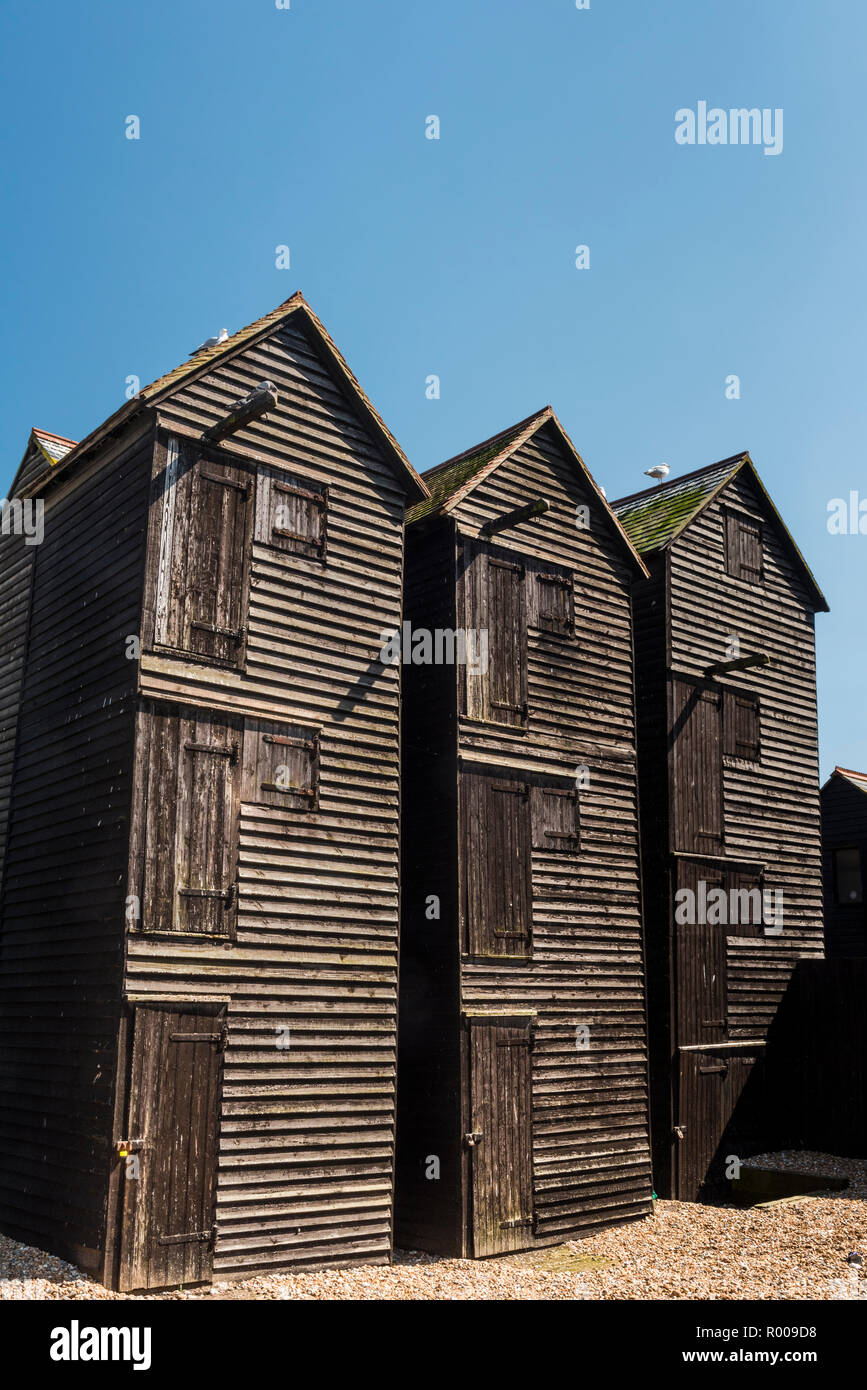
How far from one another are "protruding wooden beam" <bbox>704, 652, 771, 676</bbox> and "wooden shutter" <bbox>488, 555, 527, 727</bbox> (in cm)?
508

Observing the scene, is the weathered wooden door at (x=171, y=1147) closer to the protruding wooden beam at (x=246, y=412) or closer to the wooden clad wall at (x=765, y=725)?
the protruding wooden beam at (x=246, y=412)

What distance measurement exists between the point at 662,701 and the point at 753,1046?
235 inches

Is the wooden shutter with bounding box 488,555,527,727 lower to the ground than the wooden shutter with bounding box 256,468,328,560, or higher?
lower

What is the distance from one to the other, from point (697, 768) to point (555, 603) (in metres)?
4.43

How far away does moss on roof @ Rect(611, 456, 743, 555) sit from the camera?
21.3 m

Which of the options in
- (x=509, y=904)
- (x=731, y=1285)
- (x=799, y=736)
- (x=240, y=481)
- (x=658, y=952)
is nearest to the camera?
(x=731, y=1285)

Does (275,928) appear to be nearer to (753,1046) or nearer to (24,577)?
(24,577)

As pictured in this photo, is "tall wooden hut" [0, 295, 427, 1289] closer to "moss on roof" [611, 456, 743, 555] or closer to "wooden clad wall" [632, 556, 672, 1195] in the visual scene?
"wooden clad wall" [632, 556, 672, 1195]

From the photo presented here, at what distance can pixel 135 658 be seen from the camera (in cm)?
1317

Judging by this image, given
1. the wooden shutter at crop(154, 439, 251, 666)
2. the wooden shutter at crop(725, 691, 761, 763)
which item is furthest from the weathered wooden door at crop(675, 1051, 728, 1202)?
the wooden shutter at crop(154, 439, 251, 666)

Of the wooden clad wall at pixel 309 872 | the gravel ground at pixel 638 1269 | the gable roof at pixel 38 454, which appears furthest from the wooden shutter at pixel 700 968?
the gable roof at pixel 38 454

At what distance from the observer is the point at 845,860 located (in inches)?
1316
